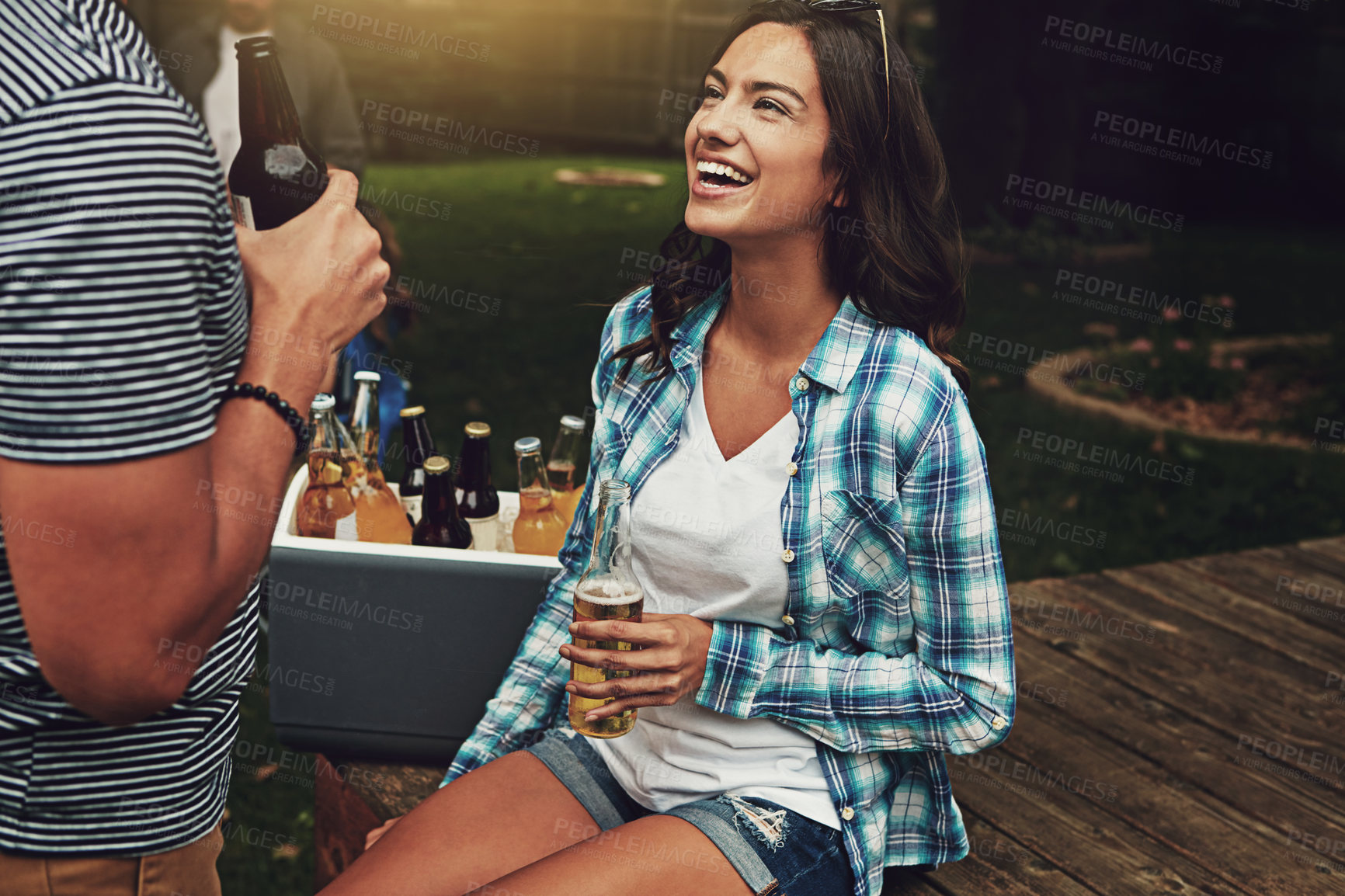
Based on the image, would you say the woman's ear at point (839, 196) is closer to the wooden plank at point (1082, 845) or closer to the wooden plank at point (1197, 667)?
the wooden plank at point (1082, 845)

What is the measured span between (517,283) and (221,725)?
8.42 metres

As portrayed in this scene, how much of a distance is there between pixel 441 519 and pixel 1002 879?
57.2 inches

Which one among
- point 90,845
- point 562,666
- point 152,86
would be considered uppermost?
point 152,86

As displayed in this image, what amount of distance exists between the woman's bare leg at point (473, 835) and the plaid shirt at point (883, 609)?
40 centimetres

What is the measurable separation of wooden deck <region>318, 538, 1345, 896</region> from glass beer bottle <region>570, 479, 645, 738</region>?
0.75 meters

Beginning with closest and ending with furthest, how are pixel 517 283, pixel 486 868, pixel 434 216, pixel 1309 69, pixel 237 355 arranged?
1. pixel 237 355
2. pixel 486 868
3. pixel 517 283
4. pixel 434 216
5. pixel 1309 69

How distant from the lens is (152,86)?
3.54 feet

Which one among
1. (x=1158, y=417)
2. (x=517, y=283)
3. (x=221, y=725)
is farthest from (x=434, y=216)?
(x=221, y=725)

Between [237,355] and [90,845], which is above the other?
[237,355]

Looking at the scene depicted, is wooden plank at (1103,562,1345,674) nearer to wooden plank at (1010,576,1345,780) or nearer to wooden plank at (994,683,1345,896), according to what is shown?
wooden plank at (1010,576,1345,780)

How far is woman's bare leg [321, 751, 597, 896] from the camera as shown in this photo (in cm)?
200

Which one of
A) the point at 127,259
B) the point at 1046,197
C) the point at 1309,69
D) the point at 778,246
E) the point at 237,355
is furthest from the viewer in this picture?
the point at 1309,69

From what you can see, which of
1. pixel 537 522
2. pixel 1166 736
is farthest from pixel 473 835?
pixel 1166 736

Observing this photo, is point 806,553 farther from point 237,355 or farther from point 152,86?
point 152,86
